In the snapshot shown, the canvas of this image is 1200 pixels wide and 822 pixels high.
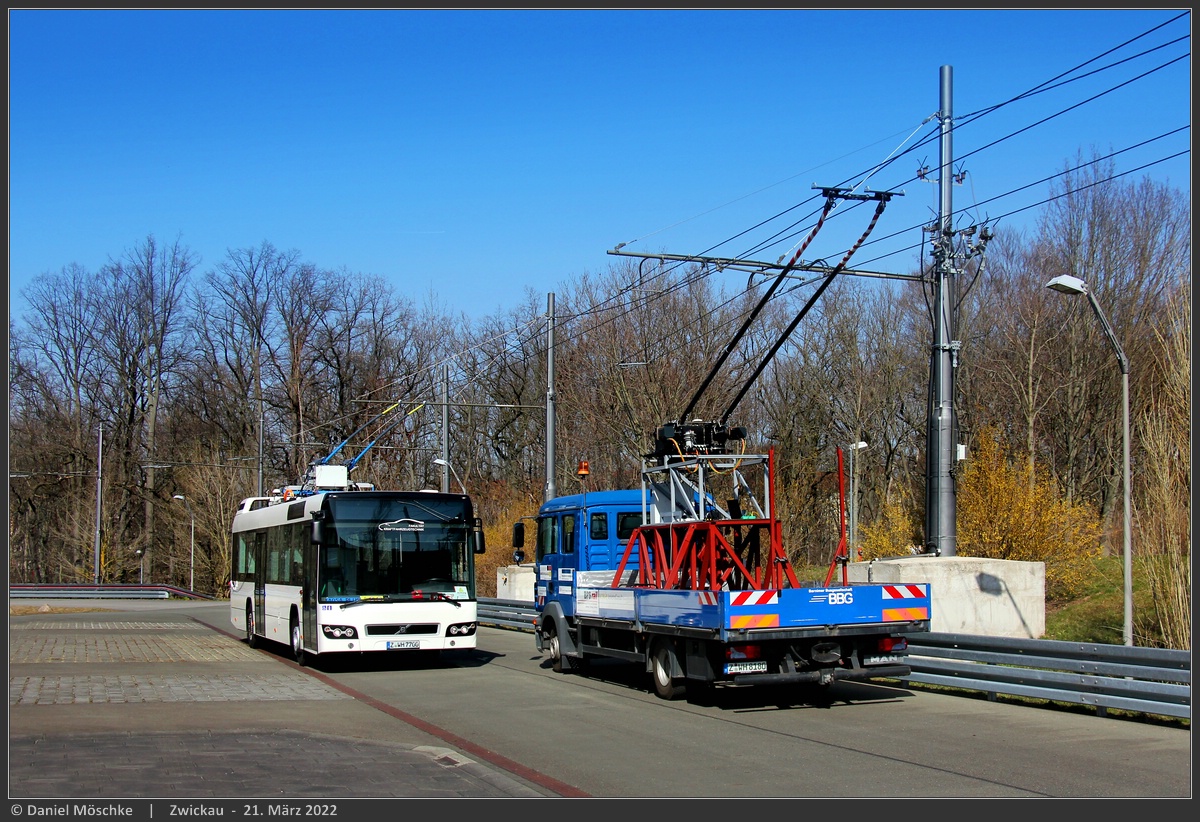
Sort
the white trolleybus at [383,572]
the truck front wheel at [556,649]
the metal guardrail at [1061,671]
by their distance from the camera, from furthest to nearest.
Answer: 1. the truck front wheel at [556,649]
2. the white trolleybus at [383,572]
3. the metal guardrail at [1061,671]

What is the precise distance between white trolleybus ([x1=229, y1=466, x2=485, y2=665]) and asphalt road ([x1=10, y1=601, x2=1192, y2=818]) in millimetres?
700

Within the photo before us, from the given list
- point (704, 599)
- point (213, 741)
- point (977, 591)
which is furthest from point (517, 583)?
point (213, 741)

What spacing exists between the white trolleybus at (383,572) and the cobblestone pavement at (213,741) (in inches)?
42.7

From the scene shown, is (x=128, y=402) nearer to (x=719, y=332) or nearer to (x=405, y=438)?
(x=405, y=438)

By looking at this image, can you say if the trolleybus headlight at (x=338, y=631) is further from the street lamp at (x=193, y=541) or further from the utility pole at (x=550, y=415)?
the street lamp at (x=193, y=541)

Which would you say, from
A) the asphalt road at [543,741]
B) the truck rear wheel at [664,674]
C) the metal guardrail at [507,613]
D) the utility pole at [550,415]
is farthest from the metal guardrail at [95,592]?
the truck rear wheel at [664,674]

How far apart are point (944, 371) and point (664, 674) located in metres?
6.32

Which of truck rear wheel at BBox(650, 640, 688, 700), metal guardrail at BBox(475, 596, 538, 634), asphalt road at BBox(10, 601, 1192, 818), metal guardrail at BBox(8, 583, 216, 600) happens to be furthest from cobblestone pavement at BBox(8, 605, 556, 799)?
metal guardrail at BBox(8, 583, 216, 600)

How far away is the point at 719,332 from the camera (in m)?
42.2

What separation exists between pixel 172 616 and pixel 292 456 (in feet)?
61.9

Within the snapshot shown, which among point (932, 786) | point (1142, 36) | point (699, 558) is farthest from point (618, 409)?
point (932, 786)

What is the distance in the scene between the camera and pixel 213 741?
10578 millimetres

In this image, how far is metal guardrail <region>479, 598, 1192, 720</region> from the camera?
11273mm

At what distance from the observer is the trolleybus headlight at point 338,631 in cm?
1775
